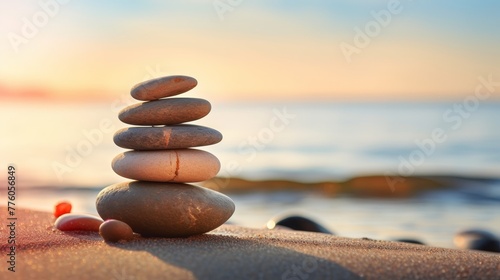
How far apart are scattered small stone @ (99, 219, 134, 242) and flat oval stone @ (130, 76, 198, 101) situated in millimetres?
887

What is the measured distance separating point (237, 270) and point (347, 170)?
43.9 feet

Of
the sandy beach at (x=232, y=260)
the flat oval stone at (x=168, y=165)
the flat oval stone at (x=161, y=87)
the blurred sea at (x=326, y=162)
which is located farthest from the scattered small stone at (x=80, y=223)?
the blurred sea at (x=326, y=162)

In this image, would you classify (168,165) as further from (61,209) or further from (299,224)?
(299,224)

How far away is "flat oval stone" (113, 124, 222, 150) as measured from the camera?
4953mm

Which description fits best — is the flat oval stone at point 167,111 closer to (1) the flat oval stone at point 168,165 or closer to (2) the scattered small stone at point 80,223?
(1) the flat oval stone at point 168,165

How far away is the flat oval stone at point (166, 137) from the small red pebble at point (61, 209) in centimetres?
158

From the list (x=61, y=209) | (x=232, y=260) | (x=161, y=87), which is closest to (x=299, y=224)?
(x=61, y=209)

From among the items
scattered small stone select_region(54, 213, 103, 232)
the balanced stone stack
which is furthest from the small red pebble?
the balanced stone stack

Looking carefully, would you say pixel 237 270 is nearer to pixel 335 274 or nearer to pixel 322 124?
pixel 335 274

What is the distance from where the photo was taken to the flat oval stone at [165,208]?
4859mm

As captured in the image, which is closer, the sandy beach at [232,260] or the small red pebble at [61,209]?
the sandy beach at [232,260]

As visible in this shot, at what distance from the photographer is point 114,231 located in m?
4.69

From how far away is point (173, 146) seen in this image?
197 inches

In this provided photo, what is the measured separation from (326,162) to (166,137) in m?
13.9
